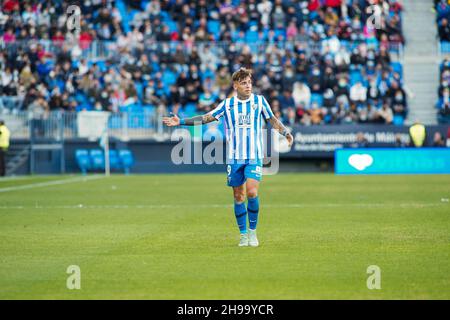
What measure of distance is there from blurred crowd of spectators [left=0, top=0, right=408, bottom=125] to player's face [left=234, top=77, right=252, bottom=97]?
2280 centimetres

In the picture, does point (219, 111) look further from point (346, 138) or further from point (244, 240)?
point (346, 138)

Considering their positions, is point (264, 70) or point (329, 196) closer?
point (329, 196)

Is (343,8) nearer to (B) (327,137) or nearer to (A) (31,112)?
(B) (327,137)

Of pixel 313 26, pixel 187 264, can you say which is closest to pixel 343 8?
pixel 313 26

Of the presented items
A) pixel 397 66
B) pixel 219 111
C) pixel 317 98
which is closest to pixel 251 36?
pixel 317 98

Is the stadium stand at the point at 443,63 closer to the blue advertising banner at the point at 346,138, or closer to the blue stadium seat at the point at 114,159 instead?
the blue advertising banner at the point at 346,138

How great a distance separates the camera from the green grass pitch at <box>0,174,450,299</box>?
365 inches

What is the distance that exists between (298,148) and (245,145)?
75.0 feet

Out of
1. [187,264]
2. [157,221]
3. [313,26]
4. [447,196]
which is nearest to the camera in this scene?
[187,264]

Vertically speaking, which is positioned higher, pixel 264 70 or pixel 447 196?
pixel 264 70

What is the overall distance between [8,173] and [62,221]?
19.2 metres

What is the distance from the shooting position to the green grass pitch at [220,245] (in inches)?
365

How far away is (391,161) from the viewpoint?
1296 inches
